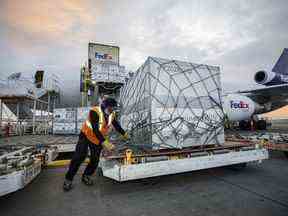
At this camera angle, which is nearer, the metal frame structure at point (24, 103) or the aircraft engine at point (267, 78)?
the metal frame structure at point (24, 103)

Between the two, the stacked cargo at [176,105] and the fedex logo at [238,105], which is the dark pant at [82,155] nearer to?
the stacked cargo at [176,105]

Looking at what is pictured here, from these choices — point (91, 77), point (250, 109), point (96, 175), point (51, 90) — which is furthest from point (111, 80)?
point (96, 175)

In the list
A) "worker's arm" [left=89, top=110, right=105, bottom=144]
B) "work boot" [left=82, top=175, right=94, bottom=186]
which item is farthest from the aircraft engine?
"work boot" [left=82, top=175, right=94, bottom=186]

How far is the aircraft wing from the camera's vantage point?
12820 millimetres

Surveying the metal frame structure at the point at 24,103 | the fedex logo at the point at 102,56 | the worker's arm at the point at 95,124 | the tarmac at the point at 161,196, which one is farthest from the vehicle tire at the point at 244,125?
the metal frame structure at the point at 24,103

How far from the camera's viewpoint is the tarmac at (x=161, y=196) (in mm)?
2146

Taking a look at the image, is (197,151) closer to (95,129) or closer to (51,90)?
(95,129)

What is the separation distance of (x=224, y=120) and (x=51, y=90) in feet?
49.4

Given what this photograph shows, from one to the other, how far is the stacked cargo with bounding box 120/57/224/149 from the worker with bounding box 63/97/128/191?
728 millimetres

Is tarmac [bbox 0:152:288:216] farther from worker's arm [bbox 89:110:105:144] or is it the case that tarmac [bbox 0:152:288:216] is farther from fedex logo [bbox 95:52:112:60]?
fedex logo [bbox 95:52:112:60]

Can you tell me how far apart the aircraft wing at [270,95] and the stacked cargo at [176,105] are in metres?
12.3

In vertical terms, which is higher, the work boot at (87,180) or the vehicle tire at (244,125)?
the vehicle tire at (244,125)

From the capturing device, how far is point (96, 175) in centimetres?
363

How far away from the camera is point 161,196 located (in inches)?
102
